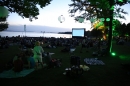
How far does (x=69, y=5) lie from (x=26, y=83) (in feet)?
62.8

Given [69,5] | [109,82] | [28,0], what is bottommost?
[109,82]

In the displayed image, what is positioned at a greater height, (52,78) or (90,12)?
(90,12)

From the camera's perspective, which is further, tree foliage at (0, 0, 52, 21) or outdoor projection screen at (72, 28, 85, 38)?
outdoor projection screen at (72, 28, 85, 38)

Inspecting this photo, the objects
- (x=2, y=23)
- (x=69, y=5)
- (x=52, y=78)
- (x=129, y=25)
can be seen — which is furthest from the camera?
(x=129, y=25)

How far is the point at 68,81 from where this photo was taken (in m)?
7.02

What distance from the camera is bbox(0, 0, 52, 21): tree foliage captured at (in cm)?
1171

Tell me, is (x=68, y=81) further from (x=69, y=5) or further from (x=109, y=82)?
(x=69, y=5)

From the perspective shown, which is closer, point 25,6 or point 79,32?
point 25,6

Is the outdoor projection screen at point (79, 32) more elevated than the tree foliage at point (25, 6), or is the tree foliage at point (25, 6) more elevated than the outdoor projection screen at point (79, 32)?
the tree foliage at point (25, 6)

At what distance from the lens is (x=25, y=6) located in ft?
40.5

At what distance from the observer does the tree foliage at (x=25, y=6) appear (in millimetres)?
11705

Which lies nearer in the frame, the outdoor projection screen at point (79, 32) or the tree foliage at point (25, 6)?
the tree foliage at point (25, 6)

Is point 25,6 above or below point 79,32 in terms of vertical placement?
above

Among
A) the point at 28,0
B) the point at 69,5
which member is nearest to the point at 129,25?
the point at 69,5
